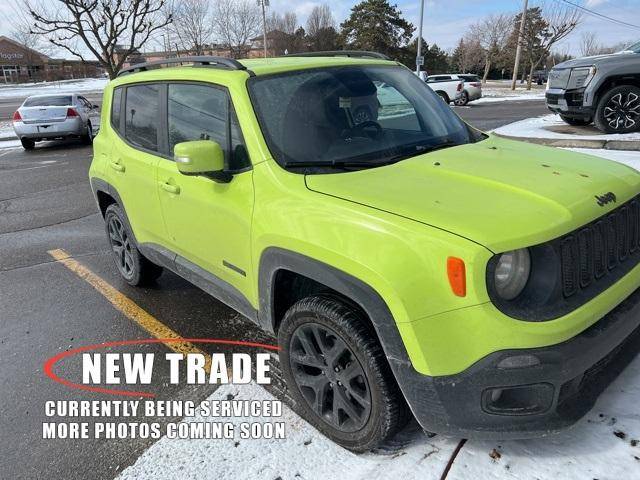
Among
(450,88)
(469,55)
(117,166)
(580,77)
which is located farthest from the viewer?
(469,55)

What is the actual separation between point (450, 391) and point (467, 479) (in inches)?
18.5

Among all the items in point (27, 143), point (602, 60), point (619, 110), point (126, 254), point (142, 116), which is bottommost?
point (27, 143)

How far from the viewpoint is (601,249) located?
7.13 ft

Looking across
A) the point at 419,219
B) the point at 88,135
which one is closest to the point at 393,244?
the point at 419,219

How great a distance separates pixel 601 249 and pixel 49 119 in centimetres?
1490

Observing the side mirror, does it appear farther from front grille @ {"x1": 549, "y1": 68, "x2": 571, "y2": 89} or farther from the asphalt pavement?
front grille @ {"x1": 549, "y1": 68, "x2": 571, "y2": 89}

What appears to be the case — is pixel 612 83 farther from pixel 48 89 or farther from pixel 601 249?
pixel 48 89

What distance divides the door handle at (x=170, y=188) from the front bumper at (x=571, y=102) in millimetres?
8531

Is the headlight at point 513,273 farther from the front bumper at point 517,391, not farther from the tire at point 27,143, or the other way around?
the tire at point 27,143

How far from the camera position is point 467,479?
2.10 m

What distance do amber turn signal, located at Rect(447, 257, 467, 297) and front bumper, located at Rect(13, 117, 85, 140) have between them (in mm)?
14683

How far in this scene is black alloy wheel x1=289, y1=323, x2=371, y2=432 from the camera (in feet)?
7.46

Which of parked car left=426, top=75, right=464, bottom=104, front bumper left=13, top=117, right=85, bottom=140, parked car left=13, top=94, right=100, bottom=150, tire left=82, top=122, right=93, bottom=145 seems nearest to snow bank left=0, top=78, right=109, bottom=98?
tire left=82, top=122, right=93, bottom=145

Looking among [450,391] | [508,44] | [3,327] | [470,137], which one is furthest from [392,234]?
[508,44]
